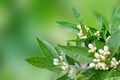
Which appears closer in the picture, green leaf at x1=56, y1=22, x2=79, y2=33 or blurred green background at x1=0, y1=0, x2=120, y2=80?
green leaf at x1=56, y1=22, x2=79, y2=33

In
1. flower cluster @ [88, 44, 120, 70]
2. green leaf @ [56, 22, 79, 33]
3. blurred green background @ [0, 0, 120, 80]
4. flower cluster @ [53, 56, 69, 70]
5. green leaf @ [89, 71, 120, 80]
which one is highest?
blurred green background @ [0, 0, 120, 80]

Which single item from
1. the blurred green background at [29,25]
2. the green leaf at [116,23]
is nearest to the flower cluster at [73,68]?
the green leaf at [116,23]

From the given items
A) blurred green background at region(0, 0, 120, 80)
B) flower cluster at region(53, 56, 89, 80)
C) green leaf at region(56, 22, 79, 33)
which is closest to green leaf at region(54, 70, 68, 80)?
flower cluster at region(53, 56, 89, 80)

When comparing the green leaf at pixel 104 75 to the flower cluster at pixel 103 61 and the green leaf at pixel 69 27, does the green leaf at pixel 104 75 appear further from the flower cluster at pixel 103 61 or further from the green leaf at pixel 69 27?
the green leaf at pixel 69 27

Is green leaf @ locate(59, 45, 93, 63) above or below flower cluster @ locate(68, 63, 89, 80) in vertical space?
above

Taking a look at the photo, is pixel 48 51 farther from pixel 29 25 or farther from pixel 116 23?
pixel 29 25

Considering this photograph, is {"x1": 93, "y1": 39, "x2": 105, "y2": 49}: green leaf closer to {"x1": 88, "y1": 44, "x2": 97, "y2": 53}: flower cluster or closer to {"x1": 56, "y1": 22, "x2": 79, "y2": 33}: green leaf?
{"x1": 88, "y1": 44, "x2": 97, "y2": 53}: flower cluster

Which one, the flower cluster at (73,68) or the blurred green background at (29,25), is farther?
the blurred green background at (29,25)

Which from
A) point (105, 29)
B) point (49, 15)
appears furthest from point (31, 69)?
point (105, 29)
